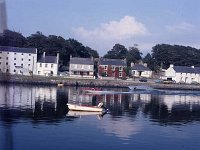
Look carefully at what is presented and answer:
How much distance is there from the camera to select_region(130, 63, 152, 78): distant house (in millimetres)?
96250

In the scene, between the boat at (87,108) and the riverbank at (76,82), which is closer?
the boat at (87,108)

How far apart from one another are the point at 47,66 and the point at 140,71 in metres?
27.1

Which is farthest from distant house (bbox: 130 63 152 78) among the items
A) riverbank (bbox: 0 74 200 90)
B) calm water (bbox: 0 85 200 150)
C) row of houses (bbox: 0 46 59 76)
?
calm water (bbox: 0 85 200 150)

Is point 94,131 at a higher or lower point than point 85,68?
lower

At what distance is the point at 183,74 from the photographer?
94.6m

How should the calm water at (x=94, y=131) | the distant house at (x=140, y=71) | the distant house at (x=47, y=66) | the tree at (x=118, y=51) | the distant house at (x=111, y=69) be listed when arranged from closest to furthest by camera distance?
the calm water at (x=94, y=131)
the distant house at (x=47, y=66)
the distant house at (x=111, y=69)
the distant house at (x=140, y=71)
the tree at (x=118, y=51)

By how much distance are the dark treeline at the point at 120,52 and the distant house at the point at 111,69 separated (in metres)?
12.2

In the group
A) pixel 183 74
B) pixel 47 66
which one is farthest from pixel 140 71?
pixel 47 66

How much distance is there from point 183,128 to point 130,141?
8249 mm

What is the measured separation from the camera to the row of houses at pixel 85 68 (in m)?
82.7

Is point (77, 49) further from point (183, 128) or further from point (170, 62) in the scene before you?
point (183, 128)

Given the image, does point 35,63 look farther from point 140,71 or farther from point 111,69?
point 140,71

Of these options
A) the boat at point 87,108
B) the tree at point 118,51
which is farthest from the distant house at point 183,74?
the boat at point 87,108

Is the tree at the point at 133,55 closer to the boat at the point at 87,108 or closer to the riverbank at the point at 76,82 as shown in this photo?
the riverbank at the point at 76,82
